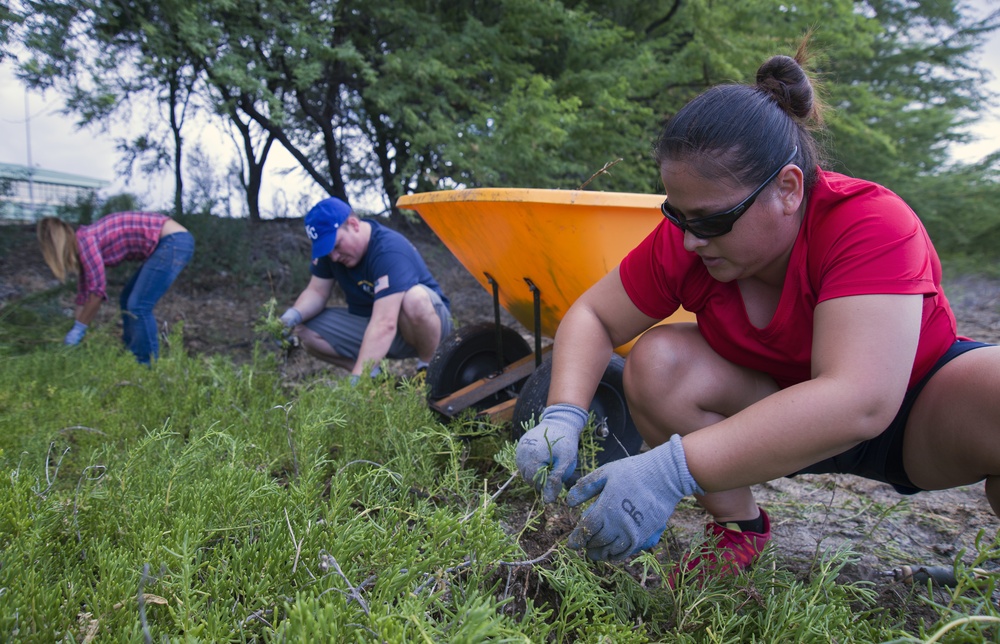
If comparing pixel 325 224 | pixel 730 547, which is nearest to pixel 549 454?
pixel 730 547

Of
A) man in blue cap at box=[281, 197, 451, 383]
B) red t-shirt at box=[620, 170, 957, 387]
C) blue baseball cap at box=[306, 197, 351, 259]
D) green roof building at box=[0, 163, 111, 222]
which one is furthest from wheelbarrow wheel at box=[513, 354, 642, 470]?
green roof building at box=[0, 163, 111, 222]

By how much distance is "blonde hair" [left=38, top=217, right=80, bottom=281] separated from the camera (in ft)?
16.3

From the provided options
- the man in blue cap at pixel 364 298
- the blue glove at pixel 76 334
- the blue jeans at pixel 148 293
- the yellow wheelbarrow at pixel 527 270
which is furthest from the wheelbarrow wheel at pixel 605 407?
the blue glove at pixel 76 334

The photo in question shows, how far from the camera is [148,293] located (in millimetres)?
5125

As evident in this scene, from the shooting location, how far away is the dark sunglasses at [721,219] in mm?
1523

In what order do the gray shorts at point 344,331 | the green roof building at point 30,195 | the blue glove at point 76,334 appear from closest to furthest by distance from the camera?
the gray shorts at point 344,331 < the blue glove at point 76,334 < the green roof building at point 30,195

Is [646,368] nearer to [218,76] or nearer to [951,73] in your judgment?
[218,76]

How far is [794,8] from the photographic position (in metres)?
7.58

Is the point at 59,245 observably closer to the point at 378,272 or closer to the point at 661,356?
the point at 378,272

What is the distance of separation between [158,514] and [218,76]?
19.2 ft

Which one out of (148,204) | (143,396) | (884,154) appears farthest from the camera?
(884,154)

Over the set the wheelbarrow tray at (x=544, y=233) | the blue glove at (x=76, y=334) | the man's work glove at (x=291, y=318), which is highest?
the wheelbarrow tray at (x=544, y=233)

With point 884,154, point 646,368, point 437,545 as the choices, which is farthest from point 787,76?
point 884,154

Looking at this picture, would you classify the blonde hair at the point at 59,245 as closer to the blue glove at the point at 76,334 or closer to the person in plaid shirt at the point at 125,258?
the person in plaid shirt at the point at 125,258
